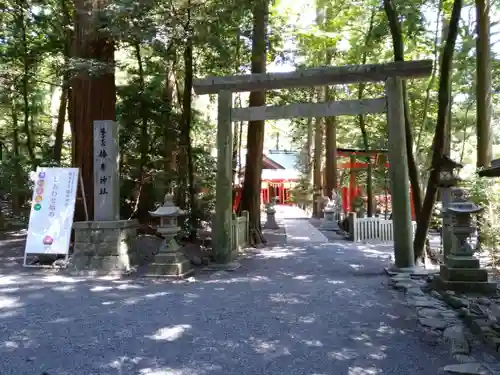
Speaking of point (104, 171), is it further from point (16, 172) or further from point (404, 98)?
point (16, 172)

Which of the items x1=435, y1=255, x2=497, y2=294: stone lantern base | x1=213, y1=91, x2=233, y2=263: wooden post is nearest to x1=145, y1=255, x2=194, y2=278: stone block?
x1=213, y1=91, x2=233, y2=263: wooden post

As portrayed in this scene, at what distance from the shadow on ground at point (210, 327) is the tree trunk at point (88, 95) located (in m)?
2.48

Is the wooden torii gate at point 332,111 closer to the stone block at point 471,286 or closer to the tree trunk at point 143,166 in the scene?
the stone block at point 471,286

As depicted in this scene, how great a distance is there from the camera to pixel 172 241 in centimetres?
767

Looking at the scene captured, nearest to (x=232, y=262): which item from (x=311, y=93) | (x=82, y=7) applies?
(x=82, y=7)

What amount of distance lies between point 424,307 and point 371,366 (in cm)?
215

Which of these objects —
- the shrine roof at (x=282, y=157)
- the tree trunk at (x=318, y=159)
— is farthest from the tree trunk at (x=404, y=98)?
the shrine roof at (x=282, y=157)

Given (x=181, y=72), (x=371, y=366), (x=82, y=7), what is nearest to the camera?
(x=371, y=366)

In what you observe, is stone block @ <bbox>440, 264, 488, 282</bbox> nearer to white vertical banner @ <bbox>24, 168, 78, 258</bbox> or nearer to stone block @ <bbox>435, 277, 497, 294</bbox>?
stone block @ <bbox>435, 277, 497, 294</bbox>

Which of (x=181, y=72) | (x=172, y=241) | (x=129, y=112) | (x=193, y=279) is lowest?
(x=193, y=279)

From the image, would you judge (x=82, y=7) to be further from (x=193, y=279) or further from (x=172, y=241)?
(x=193, y=279)

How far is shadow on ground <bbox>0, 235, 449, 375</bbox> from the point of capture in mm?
3561

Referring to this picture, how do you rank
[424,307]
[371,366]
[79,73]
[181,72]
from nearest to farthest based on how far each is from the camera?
1. [371,366]
2. [424,307]
3. [79,73]
4. [181,72]

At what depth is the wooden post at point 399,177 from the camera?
7465 millimetres
